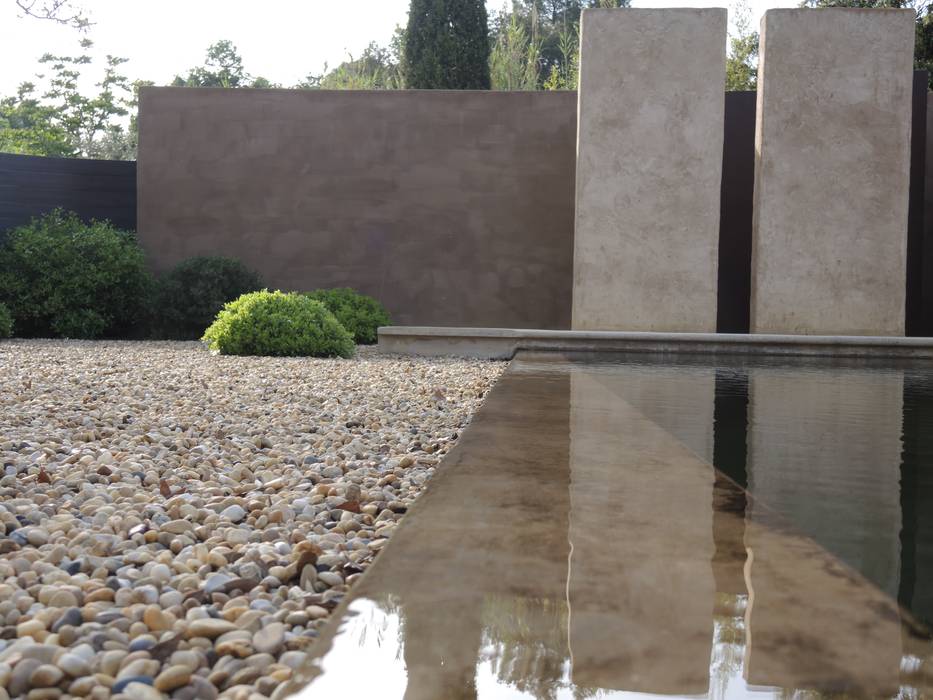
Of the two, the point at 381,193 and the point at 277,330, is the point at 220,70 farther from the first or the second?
the point at 277,330

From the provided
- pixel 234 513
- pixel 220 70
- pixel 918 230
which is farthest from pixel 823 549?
pixel 220 70

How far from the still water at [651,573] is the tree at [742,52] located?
41.0 feet

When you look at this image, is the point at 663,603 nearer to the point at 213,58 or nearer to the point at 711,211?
the point at 711,211

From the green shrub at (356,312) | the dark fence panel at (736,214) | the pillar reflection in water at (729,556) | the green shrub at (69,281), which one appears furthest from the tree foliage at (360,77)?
the pillar reflection in water at (729,556)

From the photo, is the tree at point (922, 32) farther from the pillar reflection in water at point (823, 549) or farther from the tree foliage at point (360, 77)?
the pillar reflection in water at point (823, 549)

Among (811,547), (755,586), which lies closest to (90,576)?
(755,586)

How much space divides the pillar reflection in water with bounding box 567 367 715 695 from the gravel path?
0.48m

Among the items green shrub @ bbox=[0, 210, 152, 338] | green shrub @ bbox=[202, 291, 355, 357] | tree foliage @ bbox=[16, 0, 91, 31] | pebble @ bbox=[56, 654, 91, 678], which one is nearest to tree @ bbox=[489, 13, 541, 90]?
green shrub @ bbox=[0, 210, 152, 338]

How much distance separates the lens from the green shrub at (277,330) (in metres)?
7.30

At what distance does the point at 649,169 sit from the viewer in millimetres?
8594

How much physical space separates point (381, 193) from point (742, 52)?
7.83 metres

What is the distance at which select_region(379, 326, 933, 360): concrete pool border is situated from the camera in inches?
310

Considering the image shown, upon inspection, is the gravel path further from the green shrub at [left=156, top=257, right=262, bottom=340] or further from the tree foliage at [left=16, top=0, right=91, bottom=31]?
the green shrub at [left=156, top=257, right=262, bottom=340]

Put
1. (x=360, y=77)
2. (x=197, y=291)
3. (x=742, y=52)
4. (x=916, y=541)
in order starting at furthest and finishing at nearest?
(x=742, y=52) → (x=360, y=77) → (x=197, y=291) → (x=916, y=541)
